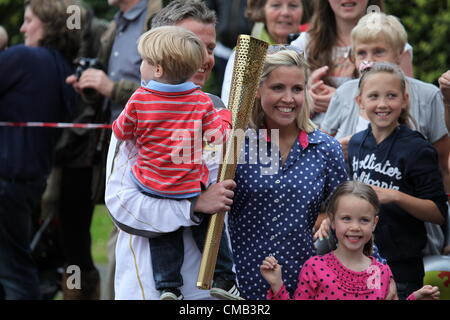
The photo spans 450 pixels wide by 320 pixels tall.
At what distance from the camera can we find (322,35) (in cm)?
612

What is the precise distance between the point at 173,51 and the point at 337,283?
1.23 metres

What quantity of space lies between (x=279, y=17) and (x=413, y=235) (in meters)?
2.05

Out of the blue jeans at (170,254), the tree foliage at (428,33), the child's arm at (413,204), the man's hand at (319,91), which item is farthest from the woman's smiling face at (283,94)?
the tree foliage at (428,33)

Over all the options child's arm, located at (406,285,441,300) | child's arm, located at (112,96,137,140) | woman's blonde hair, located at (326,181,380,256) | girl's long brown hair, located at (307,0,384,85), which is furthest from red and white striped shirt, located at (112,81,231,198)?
girl's long brown hair, located at (307,0,384,85)

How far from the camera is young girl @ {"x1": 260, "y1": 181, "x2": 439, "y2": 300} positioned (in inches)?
174

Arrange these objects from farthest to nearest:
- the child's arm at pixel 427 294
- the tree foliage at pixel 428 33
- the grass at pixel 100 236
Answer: the grass at pixel 100 236, the tree foliage at pixel 428 33, the child's arm at pixel 427 294

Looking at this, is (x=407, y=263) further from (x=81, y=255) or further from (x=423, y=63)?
(x=423, y=63)

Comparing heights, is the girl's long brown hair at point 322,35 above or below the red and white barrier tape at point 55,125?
above

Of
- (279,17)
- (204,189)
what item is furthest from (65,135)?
(204,189)

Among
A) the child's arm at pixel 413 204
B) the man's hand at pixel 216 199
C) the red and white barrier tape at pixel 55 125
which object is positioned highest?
the red and white barrier tape at pixel 55 125

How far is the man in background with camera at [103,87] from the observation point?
6766 millimetres

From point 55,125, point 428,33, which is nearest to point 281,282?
point 55,125

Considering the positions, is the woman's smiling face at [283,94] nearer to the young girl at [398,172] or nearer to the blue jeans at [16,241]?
the young girl at [398,172]

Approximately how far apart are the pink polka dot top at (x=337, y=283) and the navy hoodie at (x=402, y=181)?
27.1 inches
